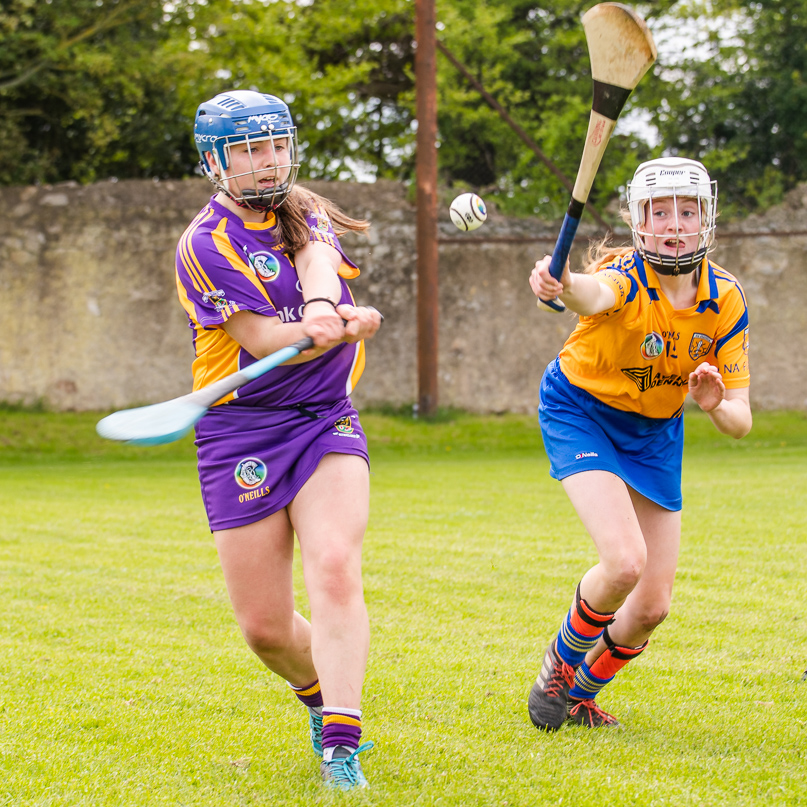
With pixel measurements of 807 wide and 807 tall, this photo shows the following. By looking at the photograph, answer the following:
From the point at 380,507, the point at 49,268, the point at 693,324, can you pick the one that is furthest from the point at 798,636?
the point at 49,268

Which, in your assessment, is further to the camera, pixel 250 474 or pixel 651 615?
pixel 651 615

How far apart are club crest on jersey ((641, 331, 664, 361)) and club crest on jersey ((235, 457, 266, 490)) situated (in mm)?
1514

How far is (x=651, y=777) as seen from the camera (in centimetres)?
320

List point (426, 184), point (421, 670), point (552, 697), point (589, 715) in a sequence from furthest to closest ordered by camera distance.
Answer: point (426, 184) < point (421, 670) < point (589, 715) < point (552, 697)

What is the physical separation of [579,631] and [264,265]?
177cm

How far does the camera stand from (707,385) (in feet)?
11.6

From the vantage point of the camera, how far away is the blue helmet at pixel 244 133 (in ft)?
10.4

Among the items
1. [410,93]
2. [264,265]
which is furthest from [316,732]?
[410,93]

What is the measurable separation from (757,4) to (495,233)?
7.47m

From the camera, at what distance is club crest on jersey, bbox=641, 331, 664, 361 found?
3.74m

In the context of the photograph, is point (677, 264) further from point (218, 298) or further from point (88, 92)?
point (88, 92)

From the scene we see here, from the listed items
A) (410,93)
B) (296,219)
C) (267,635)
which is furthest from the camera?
(410,93)

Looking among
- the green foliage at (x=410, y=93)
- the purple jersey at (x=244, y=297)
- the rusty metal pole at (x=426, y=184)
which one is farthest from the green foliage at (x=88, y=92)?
the purple jersey at (x=244, y=297)

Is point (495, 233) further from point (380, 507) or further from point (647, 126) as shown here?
point (380, 507)
